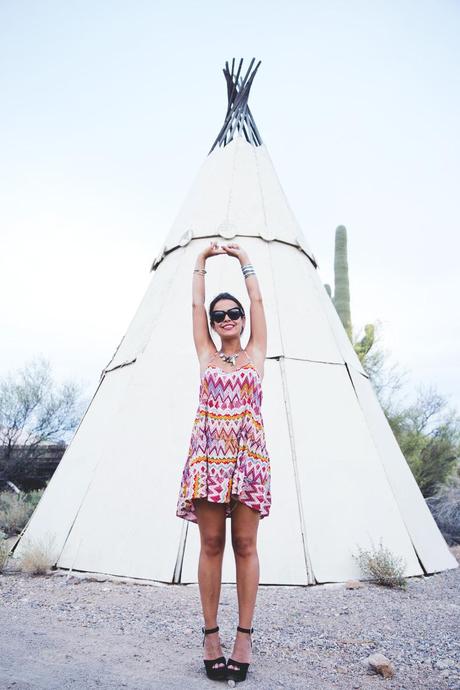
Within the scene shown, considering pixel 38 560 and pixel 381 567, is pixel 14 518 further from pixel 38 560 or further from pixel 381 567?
pixel 381 567

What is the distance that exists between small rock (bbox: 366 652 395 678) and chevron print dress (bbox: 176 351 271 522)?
0.87 meters

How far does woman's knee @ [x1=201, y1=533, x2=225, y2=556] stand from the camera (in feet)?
7.41

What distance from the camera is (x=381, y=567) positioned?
407cm

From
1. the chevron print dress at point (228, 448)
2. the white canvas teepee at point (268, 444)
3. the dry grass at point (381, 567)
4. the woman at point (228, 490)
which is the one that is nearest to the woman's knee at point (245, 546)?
the woman at point (228, 490)

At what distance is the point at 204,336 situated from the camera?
2.61m

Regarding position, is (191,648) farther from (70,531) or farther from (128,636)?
(70,531)

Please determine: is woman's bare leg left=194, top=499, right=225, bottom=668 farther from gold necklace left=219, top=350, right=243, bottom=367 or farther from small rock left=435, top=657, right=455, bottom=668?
small rock left=435, top=657, right=455, bottom=668

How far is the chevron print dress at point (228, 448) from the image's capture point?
223 cm

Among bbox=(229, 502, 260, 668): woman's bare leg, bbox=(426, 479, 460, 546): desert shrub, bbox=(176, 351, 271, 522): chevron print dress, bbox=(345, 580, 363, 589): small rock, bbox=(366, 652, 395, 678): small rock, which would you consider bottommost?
bbox=(366, 652, 395, 678): small rock

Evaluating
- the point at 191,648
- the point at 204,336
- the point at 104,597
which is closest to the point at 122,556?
the point at 104,597

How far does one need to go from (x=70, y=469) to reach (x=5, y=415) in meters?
6.73

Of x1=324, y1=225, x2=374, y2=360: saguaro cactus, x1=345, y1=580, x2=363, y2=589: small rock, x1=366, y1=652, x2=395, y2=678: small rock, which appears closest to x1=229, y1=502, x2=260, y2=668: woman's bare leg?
x1=366, y1=652, x2=395, y2=678: small rock

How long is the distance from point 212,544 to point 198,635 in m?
0.93

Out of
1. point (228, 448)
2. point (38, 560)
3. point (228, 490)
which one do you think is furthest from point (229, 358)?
point (38, 560)
